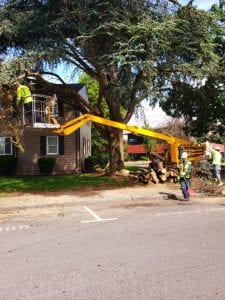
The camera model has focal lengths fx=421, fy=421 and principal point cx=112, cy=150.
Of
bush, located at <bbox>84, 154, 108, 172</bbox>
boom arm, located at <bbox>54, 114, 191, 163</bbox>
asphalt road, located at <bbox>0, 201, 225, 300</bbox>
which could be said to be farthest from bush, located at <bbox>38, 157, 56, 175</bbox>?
asphalt road, located at <bbox>0, 201, 225, 300</bbox>

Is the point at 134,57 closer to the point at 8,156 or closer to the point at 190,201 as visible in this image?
the point at 190,201

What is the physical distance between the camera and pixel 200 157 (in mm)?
19016

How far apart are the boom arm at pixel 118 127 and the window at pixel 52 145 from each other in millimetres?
12276

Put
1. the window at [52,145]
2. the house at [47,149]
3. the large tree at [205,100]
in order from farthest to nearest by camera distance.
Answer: the window at [52,145]
the house at [47,149]
the large tree at [205,100]

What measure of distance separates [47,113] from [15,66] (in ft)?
22.6

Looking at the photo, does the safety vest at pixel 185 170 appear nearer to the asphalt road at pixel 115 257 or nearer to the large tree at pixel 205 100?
the asphalt road at pixel 115 257

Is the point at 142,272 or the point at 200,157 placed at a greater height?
the point at 200,157

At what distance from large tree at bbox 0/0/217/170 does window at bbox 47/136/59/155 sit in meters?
9.89

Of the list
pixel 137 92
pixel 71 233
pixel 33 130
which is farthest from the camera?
pixel 33 130

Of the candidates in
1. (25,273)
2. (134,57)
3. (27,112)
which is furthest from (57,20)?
(25,273)

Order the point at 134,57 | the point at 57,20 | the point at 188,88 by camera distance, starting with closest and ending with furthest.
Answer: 1. the point at 134,57
2. the point at 57,20
3. the point at 188,88

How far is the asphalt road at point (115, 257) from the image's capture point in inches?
209

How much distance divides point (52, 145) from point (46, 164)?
6.13 ft

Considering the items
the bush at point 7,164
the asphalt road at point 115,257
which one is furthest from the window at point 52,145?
the asphalt road at point 115,257
